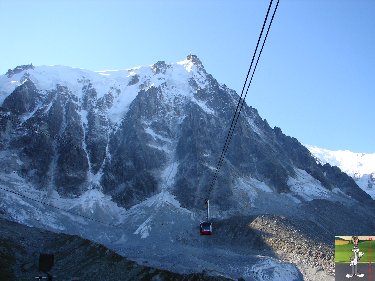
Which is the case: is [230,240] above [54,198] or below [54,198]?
below

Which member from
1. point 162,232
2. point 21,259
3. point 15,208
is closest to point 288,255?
point 162,232

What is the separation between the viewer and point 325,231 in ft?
538

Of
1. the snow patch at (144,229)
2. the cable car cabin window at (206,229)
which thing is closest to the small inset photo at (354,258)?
the cable car cabin window at (206,229)

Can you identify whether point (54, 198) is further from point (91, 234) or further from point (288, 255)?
point (288, 255)

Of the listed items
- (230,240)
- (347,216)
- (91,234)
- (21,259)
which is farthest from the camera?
(347,216)

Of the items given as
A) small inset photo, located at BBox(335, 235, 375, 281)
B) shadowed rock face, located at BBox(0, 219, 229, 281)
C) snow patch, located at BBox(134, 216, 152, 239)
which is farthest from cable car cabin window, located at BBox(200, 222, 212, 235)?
snow patch, located at BBox(134, 216, 152, 239)

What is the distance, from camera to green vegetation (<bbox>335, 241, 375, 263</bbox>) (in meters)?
39.4

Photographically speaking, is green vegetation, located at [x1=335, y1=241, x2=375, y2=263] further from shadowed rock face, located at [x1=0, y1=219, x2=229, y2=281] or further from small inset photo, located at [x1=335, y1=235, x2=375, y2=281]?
shadowed rock face, located at [x1=0, y1=219, x2=229, y2=281]

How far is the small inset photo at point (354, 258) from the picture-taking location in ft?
129

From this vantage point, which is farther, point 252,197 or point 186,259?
point 252,197

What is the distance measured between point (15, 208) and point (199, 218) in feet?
225

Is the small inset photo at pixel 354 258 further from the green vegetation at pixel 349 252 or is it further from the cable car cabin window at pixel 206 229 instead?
the cable car cabin window at pixel 206 229

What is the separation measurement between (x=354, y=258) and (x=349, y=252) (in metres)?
0.63

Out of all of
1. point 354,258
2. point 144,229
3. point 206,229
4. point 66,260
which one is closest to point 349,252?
point 354,258
